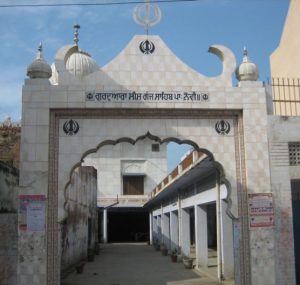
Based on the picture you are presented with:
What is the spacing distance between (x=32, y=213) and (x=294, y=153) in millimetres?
5973

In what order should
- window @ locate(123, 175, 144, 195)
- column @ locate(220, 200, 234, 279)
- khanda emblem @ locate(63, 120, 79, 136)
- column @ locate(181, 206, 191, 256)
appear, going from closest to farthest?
khanda emblem @ locate(63, 120, 79, 136)
column @ locate(220, 200, 234, 279)
column @ locate(181, 206, 191, 256)
window @ locate(123, 175, 144, 195)

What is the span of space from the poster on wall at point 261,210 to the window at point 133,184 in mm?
35950

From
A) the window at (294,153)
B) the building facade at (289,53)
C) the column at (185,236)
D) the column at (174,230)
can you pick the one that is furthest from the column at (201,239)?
the window at (294,153)

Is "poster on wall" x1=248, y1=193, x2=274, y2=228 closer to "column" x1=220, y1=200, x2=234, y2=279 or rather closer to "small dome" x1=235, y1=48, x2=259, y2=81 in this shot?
"small dome" x1=235, y1=48, x2=259, y2=81

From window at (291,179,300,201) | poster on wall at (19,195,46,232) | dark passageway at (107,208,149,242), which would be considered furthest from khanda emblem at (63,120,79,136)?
dark passageway at (107,208,149,242)

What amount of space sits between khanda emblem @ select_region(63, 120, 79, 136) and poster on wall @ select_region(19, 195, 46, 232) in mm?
1503

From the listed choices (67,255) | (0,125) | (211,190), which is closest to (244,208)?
(211,190)

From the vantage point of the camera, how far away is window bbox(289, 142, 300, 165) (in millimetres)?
10508

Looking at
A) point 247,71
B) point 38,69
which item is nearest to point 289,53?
point 247,71

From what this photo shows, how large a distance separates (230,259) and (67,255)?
22.2 ft

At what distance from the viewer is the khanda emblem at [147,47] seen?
1045 centimetres

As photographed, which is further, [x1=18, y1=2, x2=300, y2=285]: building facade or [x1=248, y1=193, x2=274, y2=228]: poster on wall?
[x1=248, y1=193, x2=274, y2=228]: poster on wall

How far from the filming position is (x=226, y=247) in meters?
15.3

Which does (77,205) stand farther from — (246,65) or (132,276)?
(246,65)
